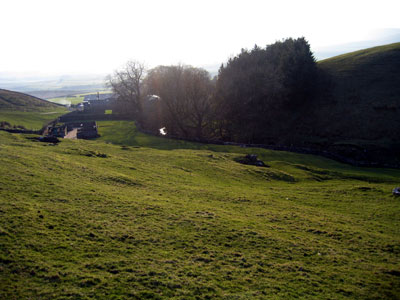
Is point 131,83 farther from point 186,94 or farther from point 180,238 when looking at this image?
point 180,238

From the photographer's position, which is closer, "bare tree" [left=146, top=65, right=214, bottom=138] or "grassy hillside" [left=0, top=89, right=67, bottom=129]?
"bare tree" [left=146, top=65, right=214, bottom=138]

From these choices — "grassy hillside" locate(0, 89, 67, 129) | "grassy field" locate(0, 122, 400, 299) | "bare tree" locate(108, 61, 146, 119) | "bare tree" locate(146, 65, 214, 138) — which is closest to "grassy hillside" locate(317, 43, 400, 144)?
"bare tree" locate(146, 65, 214, 138)

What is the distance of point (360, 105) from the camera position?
63156 millimetres

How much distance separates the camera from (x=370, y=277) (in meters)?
12.2

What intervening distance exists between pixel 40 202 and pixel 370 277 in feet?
54.8

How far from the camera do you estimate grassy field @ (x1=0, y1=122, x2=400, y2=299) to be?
10.3 metres

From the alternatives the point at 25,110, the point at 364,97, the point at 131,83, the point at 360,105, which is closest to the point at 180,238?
the point at 360,105

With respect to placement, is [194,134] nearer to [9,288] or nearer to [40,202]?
[40,202]

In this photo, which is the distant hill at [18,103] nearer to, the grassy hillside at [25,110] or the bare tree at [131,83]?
the grassy hillside at [25,110]

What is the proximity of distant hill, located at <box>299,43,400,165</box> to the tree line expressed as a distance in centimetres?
475

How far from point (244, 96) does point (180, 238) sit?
5707cm

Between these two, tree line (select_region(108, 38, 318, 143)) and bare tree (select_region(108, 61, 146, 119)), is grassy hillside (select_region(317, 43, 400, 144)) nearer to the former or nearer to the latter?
tree line (select_region(108, 38, 318, 143))

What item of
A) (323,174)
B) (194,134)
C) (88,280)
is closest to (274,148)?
(323,174)

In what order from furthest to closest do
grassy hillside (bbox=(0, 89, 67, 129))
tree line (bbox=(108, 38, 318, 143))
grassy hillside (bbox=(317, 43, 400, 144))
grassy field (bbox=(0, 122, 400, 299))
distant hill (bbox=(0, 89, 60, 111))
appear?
1. distant hill (bbox=(0, 89, 60, 111))
2. grassy hillside (bbox=(0, 89, 67, 129))
3. tree line (bbox=(108, 38, 318, 143))
4. grassy hillside (bbox=(317, 43, 400, 144))
5. grassy field (bbox=(0, 122, 400, 299))
